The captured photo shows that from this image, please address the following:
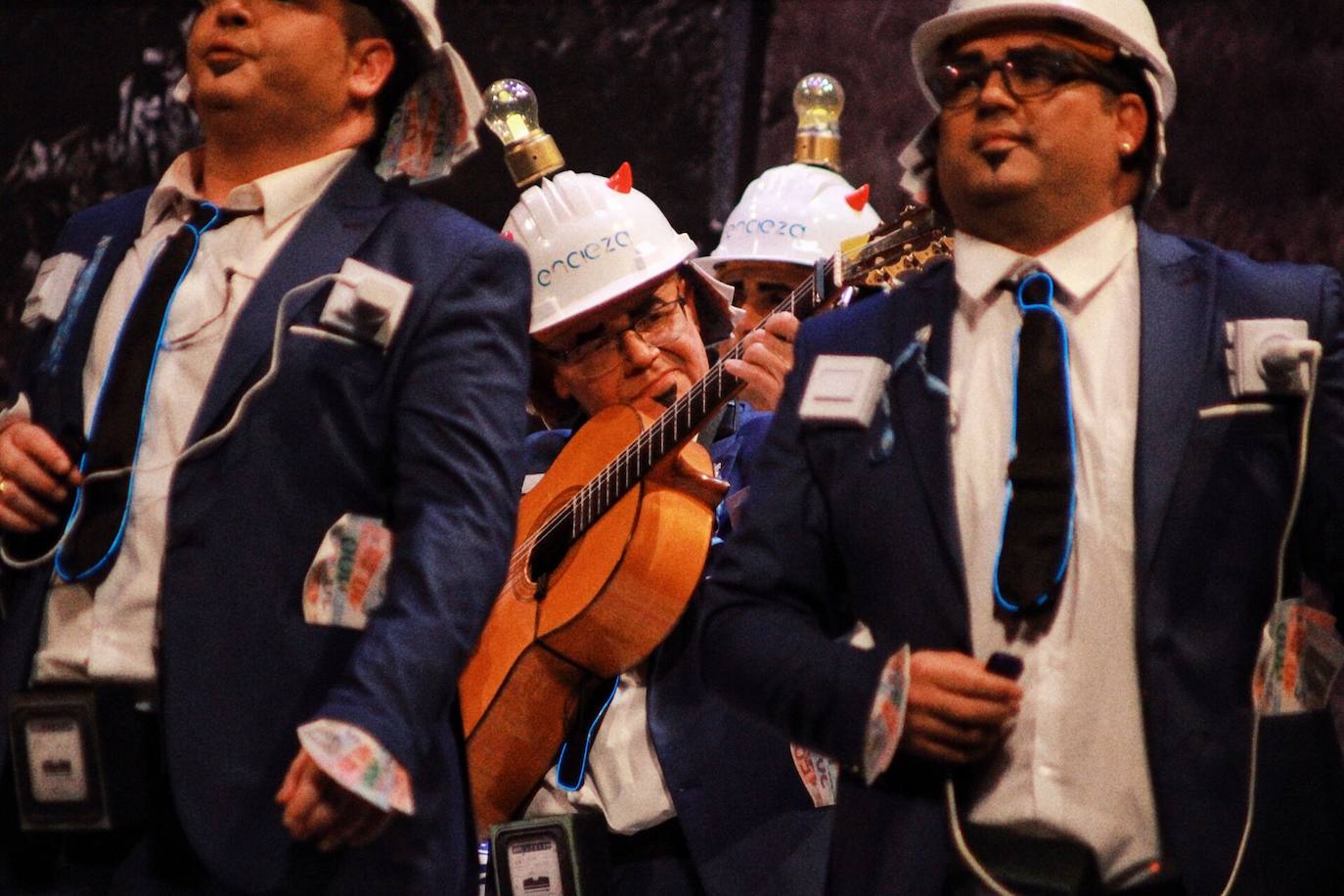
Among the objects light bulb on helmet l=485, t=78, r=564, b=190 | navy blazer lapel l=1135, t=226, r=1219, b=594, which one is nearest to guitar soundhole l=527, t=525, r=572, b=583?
light bulb on helmet l=485, t=78, r=564, b=190

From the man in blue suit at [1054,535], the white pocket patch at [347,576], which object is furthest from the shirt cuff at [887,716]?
the white pocket patch at [347,576]

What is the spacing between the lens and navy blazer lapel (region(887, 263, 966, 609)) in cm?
224

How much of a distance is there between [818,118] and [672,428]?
1554 mm

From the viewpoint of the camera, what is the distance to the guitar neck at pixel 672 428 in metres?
3.66

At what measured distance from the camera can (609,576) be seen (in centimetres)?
345

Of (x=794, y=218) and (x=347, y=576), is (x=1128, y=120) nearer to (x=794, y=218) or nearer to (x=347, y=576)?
(x=347, y=576)

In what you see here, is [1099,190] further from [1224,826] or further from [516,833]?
[516,833]

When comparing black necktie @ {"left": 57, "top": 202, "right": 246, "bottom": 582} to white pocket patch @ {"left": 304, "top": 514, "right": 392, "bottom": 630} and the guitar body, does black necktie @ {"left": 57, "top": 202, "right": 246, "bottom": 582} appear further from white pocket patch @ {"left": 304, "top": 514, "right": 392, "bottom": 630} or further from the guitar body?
the guitar body

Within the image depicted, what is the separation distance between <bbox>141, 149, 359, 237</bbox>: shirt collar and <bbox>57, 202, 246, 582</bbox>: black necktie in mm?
104

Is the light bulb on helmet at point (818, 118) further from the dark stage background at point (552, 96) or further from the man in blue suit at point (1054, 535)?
the man in blue suit at point (1054, 535)

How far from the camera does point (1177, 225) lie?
4812 millimetres

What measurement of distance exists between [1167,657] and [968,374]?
410 millimetres

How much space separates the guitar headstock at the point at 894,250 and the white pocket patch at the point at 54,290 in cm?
130

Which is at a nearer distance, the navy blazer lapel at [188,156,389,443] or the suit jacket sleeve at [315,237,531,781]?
the suit jacket sleeve at [315,237,531,781]
